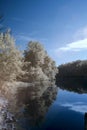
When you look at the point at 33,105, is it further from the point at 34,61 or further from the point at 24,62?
the point at 34,61

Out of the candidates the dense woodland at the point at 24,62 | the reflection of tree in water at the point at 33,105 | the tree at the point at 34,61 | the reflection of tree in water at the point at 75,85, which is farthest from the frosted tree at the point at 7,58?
the tree at the point at 34,61

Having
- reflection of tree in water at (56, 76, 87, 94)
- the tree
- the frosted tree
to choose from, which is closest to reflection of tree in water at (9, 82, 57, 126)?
the frosted tree

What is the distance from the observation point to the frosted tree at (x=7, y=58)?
50.8m

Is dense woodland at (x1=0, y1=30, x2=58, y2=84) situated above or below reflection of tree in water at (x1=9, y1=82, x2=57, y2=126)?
above

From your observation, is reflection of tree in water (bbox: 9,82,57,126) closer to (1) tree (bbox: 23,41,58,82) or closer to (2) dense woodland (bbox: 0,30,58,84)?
(2) dense woodland (bbox: 0,30,58,84)

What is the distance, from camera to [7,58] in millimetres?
51312

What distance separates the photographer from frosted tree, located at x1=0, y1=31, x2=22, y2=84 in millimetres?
50838

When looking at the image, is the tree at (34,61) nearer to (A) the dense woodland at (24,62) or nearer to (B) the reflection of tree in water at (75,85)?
(A) the dense woodland at (24,62)

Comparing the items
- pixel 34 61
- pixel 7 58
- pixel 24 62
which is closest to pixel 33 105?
pixel 7 58

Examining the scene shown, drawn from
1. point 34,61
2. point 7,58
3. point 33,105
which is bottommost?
point 33,105

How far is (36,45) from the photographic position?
91312 mm

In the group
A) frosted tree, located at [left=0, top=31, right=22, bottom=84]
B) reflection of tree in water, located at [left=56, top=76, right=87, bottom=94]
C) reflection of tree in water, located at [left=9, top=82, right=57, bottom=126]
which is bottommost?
reflection of tree in water, located at [left=9, top=82, right=57, bottom=126]

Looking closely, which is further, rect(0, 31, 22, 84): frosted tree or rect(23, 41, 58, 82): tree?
rect(23, 41, 58, 82): tree

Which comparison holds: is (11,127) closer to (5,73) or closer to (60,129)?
(60,129)
